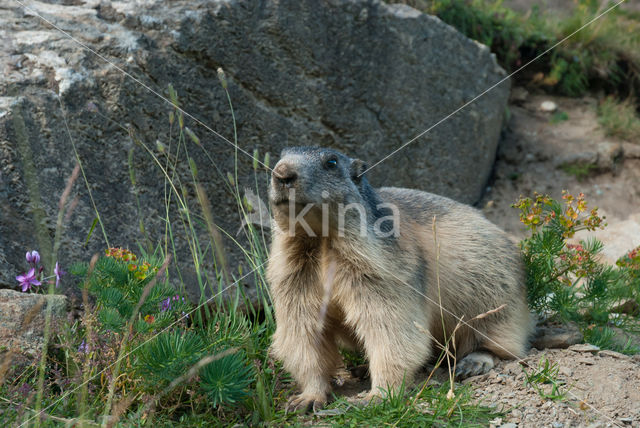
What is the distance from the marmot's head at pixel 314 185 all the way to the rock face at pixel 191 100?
47.0 inches

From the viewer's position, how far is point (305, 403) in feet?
15.0

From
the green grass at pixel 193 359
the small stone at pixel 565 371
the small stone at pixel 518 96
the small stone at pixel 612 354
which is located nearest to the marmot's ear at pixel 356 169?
the green grass at pixel 193 359

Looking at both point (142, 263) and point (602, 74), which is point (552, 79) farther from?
point (142, 263)

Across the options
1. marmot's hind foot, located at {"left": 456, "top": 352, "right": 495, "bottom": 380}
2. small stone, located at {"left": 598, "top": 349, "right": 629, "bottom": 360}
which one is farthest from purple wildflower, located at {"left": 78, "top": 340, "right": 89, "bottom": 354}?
small stone, located at {"left": 598, "top": 349, "right": 629, "bottom": 360}

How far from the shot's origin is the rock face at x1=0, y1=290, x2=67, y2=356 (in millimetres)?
4520

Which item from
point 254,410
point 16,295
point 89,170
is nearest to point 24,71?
point 89,170

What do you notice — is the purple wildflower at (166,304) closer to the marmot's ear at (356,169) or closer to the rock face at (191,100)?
the rock face at (191,100)

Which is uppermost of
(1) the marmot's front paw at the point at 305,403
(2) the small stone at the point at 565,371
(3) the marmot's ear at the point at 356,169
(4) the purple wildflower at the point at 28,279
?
(3) the marmot's ear at the point at 356,169

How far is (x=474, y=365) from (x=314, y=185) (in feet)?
6.46

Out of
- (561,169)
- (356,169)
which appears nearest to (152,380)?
(356,169)

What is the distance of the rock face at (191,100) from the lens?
5812mm

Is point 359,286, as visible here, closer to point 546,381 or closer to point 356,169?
point 356,169

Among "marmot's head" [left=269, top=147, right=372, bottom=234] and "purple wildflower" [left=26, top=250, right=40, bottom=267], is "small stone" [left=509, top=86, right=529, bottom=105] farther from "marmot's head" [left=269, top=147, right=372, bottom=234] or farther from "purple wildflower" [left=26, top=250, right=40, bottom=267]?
"purple wildflower" [left=26, top=250, right=40, bottom=267]

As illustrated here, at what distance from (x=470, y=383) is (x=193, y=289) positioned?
281 cm
